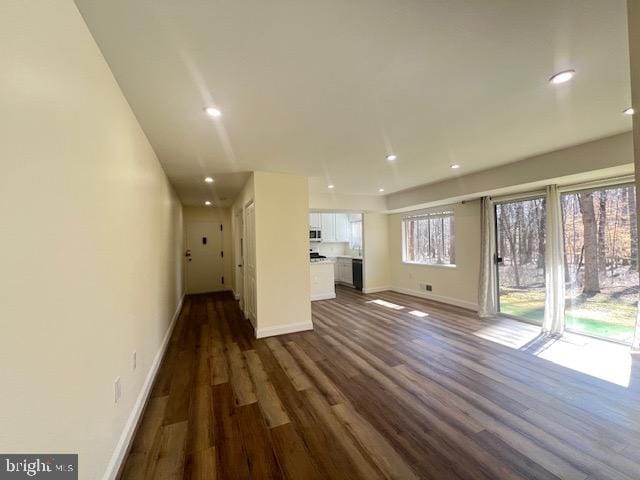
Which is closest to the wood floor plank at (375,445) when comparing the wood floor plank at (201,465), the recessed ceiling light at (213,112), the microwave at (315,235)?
the wood floor plank at (201,465)

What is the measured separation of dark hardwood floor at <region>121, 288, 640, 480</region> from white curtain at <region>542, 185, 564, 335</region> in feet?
3.52

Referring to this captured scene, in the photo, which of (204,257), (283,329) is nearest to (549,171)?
(283,329)

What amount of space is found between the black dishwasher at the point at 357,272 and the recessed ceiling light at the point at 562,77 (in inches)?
207

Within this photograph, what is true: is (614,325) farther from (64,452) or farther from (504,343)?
Answer: (64,452)

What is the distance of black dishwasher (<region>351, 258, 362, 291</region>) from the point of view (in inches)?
264

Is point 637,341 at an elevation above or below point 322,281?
below

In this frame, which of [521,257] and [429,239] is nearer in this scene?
[521,257]

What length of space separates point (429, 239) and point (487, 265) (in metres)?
1.56

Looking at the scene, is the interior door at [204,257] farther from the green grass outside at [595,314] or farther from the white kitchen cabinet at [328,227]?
the green grass outside at [595,314]

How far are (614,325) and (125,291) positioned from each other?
517 cm

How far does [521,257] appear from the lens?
4094 mm

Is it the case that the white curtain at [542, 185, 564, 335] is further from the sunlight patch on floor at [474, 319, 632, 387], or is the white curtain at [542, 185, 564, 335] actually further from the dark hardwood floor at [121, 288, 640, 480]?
the dark hardwood floor at [121, 288, 640, 480]

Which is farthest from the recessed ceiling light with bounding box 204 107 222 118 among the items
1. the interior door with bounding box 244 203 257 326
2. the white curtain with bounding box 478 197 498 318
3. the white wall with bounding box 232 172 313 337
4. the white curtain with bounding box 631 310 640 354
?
the white curtain with bounding box 631 310 640 354

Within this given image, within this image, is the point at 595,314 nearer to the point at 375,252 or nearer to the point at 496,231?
the point at 496,231
